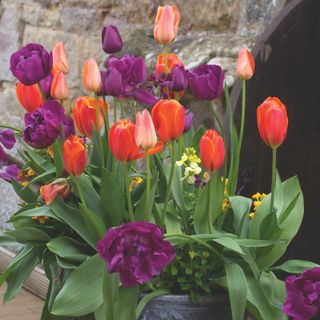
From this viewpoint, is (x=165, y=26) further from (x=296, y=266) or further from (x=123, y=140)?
(x=296, y=266)

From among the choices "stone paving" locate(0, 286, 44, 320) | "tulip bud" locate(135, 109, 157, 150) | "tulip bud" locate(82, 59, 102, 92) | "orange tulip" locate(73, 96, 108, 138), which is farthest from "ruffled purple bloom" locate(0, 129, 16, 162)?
"stone paving" locate(0, 286, 44, 320)

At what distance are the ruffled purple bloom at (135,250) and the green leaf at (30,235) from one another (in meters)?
0.23

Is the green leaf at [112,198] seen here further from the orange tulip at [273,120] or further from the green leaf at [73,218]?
the orange tulip at [273,120]

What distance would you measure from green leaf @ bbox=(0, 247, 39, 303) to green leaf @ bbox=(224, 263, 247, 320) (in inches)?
12.0

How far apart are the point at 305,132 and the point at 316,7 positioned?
26 centimetres

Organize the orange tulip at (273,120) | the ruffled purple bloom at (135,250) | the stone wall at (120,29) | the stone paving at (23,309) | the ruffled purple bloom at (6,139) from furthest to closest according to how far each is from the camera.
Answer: the stone paving at (23,309), the stone wall at (120,29), the ruffled purple bloom at (6,139), the orange tulip at (273,120), the ruffled purple bloom at (135,250)

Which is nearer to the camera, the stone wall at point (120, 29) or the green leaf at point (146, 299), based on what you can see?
the green leaf at point (146, 299)

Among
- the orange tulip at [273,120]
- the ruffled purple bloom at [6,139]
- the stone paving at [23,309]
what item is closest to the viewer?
the orange tulip at [273,120]

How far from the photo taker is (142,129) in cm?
110

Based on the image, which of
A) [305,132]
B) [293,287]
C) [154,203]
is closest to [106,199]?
[154,203]

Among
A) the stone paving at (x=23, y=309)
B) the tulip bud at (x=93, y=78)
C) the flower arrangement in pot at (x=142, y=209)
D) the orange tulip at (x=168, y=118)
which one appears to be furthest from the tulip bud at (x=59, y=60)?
the stone paving at (x=23, y=309)

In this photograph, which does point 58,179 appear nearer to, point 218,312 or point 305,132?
point 218,312

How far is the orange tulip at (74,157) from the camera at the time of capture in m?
1.17

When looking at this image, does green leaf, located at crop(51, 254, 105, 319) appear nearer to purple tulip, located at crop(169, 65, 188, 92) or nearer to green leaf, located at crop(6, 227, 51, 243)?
green leaf, located at crop(6, 227, 51, 243)
